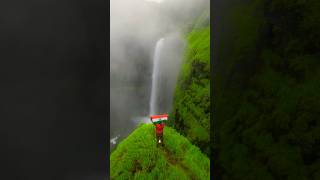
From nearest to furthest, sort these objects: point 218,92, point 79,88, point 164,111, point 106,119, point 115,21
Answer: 1. point 79,88
2. point 106,119
3. point 218,92
4. point 115,21
5. point 164,111

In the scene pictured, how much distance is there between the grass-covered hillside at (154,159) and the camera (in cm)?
297

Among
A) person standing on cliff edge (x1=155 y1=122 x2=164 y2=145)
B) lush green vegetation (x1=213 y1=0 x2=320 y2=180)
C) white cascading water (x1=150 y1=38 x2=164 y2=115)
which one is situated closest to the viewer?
lush green vegetation (x1=213 y1=0 x2=320 y2=180)

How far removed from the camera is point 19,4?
1.12 m

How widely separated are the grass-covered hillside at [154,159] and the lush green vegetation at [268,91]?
1296 millimetres

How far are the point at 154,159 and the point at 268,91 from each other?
1.85 m

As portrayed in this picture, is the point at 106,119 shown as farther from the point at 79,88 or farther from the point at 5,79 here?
the point at 5,79

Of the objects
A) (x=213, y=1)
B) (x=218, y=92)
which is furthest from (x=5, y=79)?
(x=213, y=1)

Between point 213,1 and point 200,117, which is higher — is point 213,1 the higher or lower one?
the higher one

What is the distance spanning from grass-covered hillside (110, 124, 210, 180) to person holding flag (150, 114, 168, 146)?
0.07 meters

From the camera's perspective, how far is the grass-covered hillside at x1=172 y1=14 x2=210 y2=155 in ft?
10.4

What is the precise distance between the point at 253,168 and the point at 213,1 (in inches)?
43.8

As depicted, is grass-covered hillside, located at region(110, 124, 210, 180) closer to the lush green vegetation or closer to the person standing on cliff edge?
the person standing on cliff edge

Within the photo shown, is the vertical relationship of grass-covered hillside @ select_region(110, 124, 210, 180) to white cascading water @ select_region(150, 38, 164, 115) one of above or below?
below

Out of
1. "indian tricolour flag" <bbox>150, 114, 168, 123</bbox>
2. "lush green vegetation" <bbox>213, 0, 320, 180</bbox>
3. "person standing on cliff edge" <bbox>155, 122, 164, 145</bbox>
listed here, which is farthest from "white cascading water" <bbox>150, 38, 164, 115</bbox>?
"lush green vegetation" <bbox>213, 0, 320, 180</bbox>
